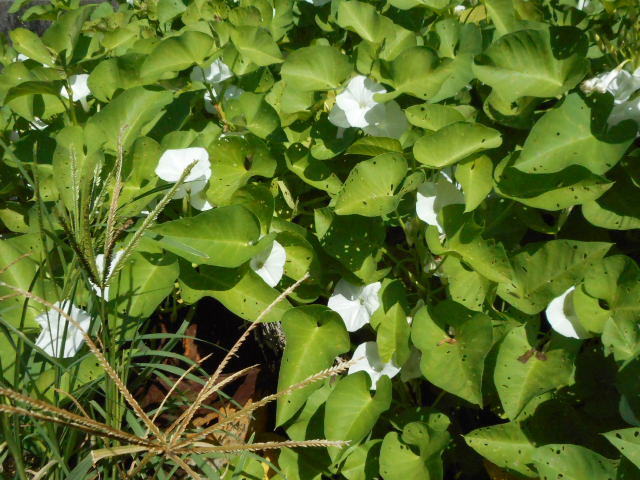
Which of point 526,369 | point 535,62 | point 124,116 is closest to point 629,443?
point 526,369

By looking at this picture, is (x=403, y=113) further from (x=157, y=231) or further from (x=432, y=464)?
(x=432, y=464)

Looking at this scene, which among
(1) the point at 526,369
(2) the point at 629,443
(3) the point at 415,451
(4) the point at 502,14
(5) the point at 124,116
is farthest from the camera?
(5) the point at 124,116

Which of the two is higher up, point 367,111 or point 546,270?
point 367,111

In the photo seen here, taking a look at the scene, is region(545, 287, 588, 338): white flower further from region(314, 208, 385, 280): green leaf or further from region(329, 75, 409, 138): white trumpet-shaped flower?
region(329, 75, 409, 138): white trumpet-shaped flower

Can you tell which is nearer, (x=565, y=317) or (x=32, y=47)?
(x=565, y=317)

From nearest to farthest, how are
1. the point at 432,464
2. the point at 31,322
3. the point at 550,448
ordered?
the point at 550,448 → the point at 432,464 → the point at 31,322

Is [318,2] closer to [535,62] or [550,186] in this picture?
[535,62]

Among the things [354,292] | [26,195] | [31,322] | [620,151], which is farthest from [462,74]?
[26,195]
